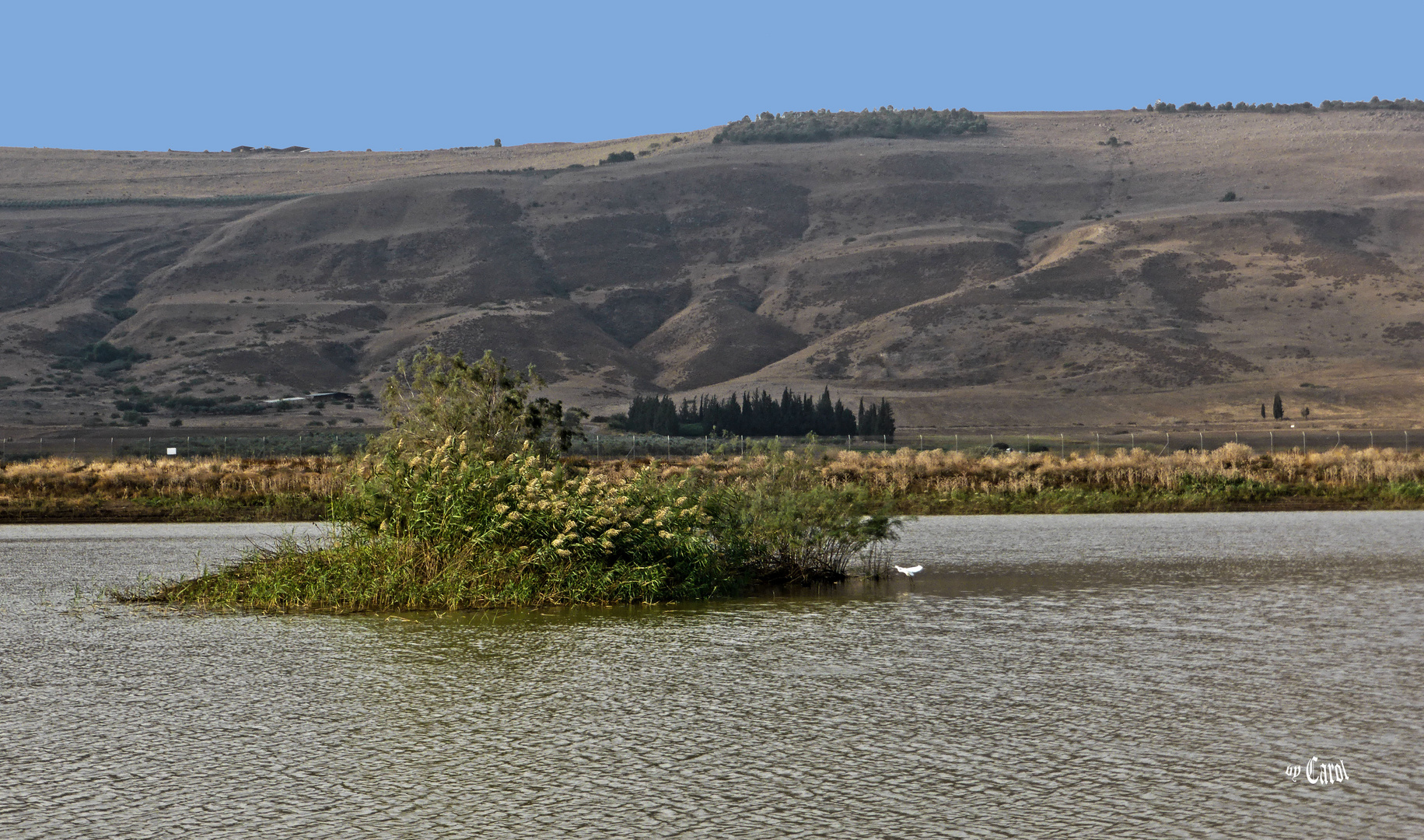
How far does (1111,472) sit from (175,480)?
1146 inches

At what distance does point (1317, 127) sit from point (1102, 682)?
206746mm

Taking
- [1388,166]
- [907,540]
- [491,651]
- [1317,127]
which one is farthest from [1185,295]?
[491,651]

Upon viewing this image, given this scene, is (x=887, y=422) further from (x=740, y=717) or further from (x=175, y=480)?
(x=740, y=717)

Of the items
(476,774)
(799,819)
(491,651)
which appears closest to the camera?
(799,819)

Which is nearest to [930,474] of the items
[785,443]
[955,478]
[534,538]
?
[955,478]

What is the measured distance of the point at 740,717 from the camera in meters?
10.0

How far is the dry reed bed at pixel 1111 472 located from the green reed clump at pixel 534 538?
53.3ft

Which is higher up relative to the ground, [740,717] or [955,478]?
[740,717]

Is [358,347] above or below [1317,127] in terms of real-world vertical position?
below

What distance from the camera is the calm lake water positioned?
753 centimetres

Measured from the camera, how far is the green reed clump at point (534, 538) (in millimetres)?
17156

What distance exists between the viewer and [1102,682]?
11.3 metres

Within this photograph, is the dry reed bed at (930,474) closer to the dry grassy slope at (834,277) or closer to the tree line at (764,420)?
the tree line at (764,420)

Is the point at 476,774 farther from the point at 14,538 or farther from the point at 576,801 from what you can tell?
the point at 14,538
